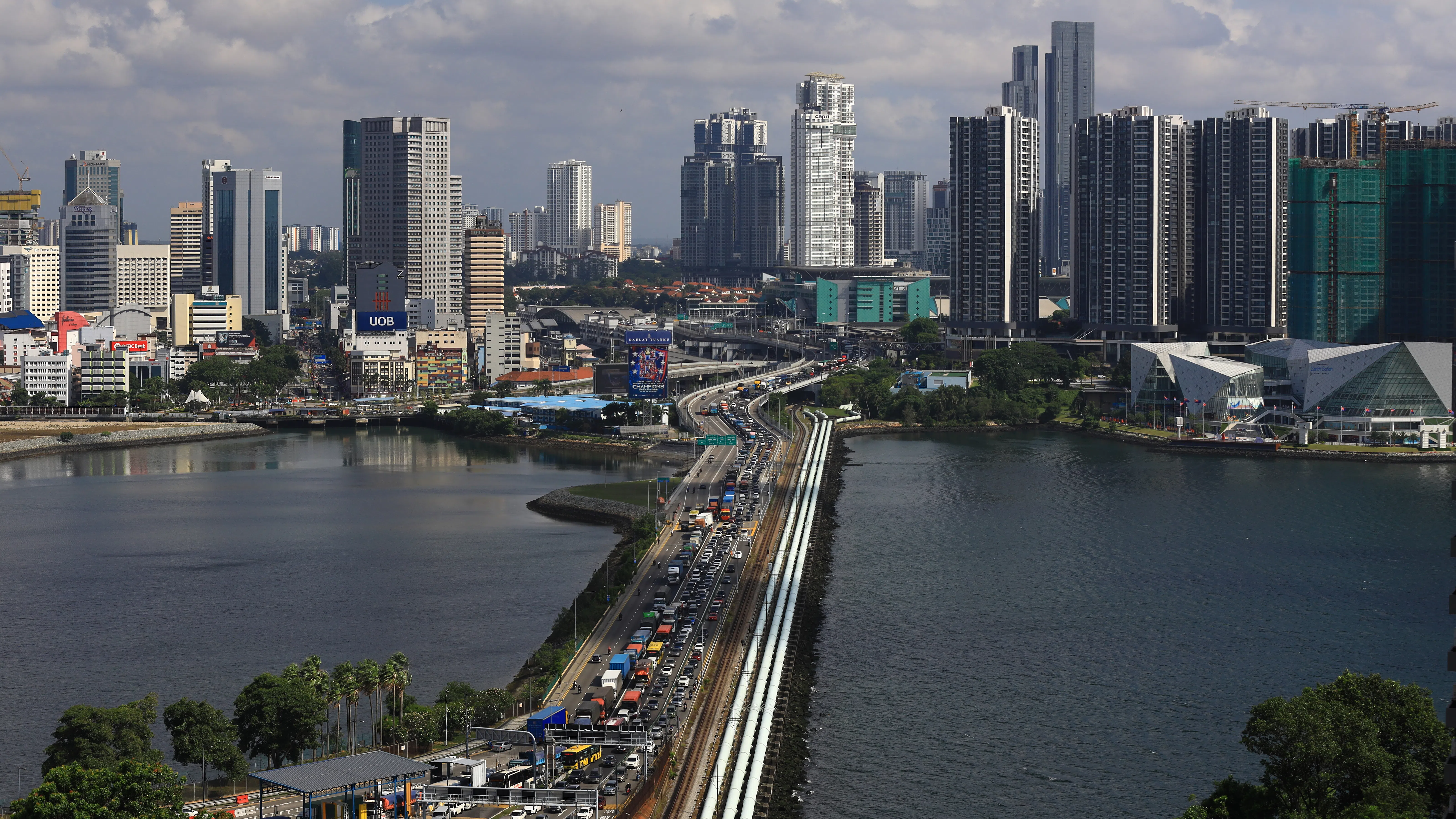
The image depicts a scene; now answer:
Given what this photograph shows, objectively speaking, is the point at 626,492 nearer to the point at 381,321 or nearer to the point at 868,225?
the point at 381,321

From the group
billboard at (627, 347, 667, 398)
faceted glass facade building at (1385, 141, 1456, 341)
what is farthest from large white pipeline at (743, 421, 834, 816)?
faceted glass facade building at (1385, 141, 1456, 341)

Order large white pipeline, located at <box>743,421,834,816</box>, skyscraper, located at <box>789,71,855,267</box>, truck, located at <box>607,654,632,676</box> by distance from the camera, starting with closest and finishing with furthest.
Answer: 1. large white pipeline, located at <box>743,421,834,816</box>
2. truck, located at <box>607,654,632,676</box>
3. skyscraper, located at <box>789,71,855,267</box>

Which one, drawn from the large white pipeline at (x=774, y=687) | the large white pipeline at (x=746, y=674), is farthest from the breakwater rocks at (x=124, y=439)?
the large white pipeline at (x=774, y=687)

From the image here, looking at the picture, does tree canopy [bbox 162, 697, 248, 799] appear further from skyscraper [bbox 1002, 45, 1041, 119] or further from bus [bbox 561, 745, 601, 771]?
skyscraper [bbox 1002, 45, 1041, 119]

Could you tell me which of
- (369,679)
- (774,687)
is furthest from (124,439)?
(774,687)

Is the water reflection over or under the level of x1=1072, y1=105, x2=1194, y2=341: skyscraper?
under

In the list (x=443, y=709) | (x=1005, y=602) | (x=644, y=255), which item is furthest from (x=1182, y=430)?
(x=644, y=255)

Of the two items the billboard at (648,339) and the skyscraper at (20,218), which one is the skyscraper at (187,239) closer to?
the skyscraper at (20,218)
